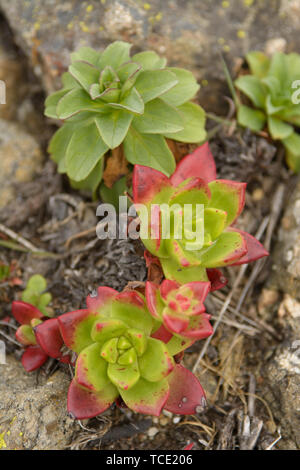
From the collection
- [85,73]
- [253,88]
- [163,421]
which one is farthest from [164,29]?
[163,421]

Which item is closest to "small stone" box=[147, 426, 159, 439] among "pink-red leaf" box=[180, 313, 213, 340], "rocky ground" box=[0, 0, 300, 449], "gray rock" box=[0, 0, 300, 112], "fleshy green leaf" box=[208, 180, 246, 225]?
"rocky ground" box=[0, 0, 300, 449]

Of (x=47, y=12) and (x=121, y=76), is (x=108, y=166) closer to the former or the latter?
(x=121, y=76)

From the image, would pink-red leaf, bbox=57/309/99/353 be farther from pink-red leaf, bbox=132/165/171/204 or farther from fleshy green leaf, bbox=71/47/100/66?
fleshy green leaf, bbox=71/47/100/66

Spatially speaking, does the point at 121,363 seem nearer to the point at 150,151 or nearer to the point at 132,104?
the point at 150,151

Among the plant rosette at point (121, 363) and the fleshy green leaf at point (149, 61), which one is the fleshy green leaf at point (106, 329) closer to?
the plant rosette at point (121, 363)

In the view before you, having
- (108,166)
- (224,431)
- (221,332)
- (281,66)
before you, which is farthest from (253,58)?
(224,431)
